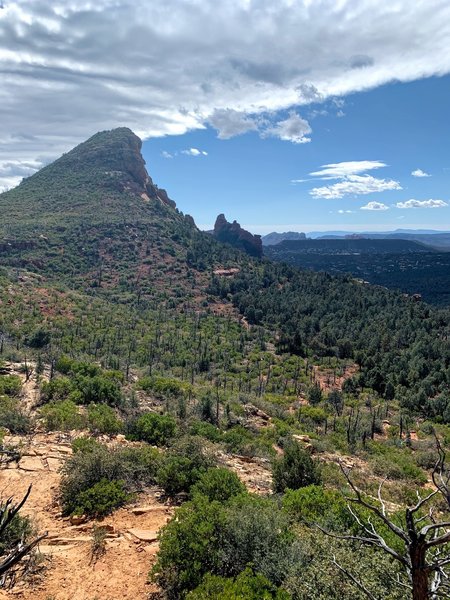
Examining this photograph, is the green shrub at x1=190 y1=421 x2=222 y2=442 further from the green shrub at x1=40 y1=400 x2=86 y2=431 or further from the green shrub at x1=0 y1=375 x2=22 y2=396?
the green shrub at x1=0 y1=375 x2=22 y2=396

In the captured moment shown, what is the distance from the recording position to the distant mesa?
557 feet

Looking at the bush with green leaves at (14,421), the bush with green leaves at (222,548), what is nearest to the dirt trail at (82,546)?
the bush with green leaves at (222,548)

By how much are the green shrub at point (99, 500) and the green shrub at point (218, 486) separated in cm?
219

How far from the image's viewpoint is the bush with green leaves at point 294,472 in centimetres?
1440

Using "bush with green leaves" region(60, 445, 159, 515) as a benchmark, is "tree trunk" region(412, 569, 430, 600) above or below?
above

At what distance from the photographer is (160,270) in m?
92.6

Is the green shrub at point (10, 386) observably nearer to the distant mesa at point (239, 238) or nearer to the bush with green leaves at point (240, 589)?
the bush with green leaves at point (240, 589)

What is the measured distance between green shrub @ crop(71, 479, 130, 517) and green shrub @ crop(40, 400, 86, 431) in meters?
6.57

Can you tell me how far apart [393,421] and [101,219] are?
8698 cm

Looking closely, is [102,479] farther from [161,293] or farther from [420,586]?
[161,293]

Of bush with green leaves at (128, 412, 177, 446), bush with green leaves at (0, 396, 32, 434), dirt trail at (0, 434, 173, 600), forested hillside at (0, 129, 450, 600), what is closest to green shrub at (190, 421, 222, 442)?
forested hillside at (0, 129, 450, 600)

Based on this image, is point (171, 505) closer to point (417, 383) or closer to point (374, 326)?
point (417, 383)

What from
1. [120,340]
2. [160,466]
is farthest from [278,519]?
[120,340]

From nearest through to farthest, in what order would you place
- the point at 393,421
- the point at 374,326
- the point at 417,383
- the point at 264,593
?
the point at 264,593 → the point at 393,421 → the point at 417,383 → the point at 374,326
